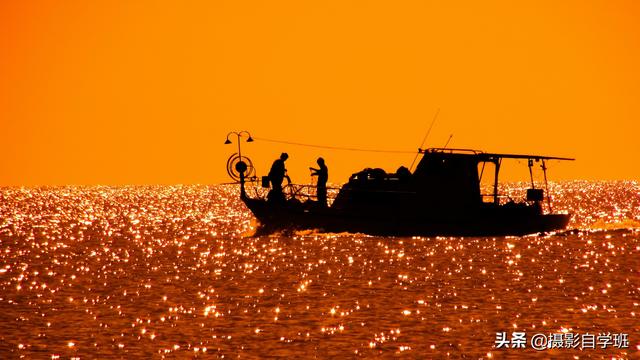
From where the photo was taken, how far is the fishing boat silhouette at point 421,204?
158 feet

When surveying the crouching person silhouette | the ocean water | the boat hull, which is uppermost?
the crouching person silhouette

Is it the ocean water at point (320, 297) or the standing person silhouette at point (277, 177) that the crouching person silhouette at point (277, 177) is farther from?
the ocean water at point (320, 297)

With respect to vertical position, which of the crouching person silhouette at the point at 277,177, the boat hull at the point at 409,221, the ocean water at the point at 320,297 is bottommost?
the ocean water at the point at 320,297

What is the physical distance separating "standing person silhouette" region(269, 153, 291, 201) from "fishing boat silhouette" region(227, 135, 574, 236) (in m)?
0.31

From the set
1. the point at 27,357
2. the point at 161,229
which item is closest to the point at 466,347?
the point at 27,357

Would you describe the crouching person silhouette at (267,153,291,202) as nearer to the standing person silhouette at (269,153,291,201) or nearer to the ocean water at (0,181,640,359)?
the standing person silhouette at (269,153,291,201)

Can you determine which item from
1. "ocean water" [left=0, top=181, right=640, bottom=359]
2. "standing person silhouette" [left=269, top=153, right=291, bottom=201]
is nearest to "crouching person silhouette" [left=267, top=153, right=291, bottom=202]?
"standing person silhouette" [left=269, top=153, right=291, bottom=201]

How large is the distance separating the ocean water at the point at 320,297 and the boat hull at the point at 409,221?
660 millimetres

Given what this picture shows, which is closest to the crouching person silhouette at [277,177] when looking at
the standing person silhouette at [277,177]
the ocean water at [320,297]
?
the standing person silhouette at [277,177]

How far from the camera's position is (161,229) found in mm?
74938

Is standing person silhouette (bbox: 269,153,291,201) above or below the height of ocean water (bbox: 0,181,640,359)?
above

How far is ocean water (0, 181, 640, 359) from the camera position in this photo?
2383 cm

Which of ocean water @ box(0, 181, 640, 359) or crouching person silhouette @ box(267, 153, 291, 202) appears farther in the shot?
crouching person silhouette @ box(267, 153, 291, 202)

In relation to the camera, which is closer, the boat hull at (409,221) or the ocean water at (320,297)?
the ocean water at (320,297)
